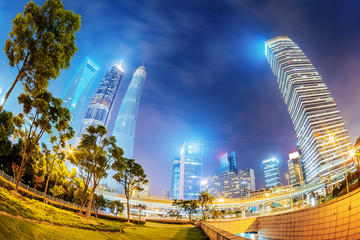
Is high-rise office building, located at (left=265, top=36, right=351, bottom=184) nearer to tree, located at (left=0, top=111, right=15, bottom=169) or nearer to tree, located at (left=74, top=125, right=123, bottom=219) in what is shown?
tree, located at (left=74, top=125, right=123, bottom=219)

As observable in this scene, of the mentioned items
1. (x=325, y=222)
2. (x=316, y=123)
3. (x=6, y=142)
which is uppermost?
(x=316, y=123)

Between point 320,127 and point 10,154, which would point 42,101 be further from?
point 320,127

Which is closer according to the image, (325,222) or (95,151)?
(325,222)

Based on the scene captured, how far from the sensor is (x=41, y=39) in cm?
1427

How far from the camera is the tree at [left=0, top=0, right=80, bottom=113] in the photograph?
1377 centimetres

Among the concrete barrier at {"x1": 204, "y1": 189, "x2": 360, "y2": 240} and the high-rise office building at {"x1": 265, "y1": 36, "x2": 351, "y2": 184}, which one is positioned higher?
the high-rise office building at {"x1": 265, "y1": 36, "x2": 351, "y2": 184}

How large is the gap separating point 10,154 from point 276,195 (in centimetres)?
9460

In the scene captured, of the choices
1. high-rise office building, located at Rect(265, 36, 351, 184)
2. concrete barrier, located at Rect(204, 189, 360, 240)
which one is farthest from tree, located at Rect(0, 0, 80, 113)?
high-rise office building, located at Rect(265, 36, 351, 184)

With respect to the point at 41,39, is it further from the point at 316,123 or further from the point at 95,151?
the point at 316,123

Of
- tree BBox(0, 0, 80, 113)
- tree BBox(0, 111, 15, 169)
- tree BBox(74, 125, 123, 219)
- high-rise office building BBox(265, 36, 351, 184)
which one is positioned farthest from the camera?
high-rise office building BBox(265, 36, 351, 184)

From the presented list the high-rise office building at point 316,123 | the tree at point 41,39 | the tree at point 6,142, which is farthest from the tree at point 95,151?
the high-rise office building at point 316,123

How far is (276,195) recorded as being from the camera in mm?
84188

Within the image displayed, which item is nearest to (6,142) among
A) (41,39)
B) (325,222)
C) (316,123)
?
(41,39)

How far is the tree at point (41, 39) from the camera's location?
13.8 metres
